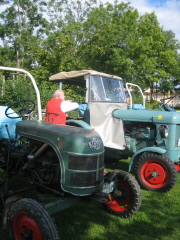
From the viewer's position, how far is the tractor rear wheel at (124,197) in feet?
10.8

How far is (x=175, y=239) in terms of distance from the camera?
308 cm

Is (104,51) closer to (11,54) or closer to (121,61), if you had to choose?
(121,61)

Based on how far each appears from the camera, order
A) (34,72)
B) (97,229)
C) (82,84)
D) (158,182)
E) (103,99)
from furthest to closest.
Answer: (34,72), (82,84), (103,99), (158,182), (97,229)

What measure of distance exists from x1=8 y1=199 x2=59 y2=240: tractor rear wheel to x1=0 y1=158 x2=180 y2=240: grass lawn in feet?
1.55

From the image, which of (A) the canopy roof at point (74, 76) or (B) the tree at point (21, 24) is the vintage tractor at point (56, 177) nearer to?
(A) the canopy roof at point (74, 76)

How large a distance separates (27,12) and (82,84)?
58.8 feet

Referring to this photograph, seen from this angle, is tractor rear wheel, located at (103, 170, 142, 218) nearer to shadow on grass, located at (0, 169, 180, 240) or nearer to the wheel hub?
shadow on grass, located at (0, 169, 180, 240)

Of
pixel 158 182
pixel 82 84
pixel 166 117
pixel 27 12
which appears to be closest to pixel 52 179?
pixel 158 182

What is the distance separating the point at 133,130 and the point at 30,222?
10.3 feet

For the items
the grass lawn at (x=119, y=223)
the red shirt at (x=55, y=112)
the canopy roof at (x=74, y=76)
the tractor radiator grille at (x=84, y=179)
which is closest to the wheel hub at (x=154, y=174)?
the grass lawn at (x=119, y=223)

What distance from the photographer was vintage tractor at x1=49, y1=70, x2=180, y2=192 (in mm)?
4480

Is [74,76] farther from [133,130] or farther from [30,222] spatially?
[30,222]

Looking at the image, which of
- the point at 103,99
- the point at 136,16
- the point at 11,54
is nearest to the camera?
the point at 103,99

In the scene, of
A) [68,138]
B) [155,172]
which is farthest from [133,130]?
[68,138]
